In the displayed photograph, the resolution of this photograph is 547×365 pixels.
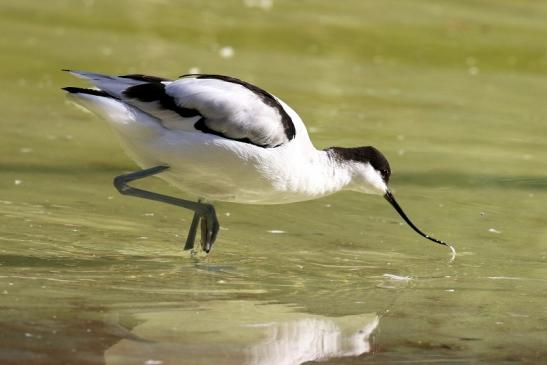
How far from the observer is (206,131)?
6.57m

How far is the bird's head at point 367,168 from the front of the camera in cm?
724

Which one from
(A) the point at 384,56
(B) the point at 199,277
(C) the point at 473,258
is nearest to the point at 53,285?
(B) the point at 199,277

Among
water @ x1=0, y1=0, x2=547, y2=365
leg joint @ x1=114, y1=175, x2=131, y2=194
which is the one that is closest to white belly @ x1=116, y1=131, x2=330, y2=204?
leg joint @ x1=114, y1=175, x2=131, y2=194

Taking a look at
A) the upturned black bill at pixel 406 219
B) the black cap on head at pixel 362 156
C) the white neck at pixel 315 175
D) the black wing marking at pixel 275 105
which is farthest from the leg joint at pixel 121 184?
the upturned black bill at pixel 406 219

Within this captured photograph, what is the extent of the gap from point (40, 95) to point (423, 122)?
3.43 meters

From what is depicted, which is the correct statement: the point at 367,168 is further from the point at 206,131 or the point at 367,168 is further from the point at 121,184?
the point at 121,184

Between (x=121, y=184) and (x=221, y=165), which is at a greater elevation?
(x=221, y=165)

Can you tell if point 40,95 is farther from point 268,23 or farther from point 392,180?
point 268,23

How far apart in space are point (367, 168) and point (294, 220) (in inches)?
27.2

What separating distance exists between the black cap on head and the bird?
40 centimetres

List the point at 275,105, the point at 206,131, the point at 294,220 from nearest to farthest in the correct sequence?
the point at 206,131 < the point at 275,105 < the point at 294,220

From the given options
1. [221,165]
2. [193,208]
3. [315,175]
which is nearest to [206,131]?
[221,165]

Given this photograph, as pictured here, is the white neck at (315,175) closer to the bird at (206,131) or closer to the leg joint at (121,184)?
the bird at (206,131)

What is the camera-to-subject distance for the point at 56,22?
1438cm
